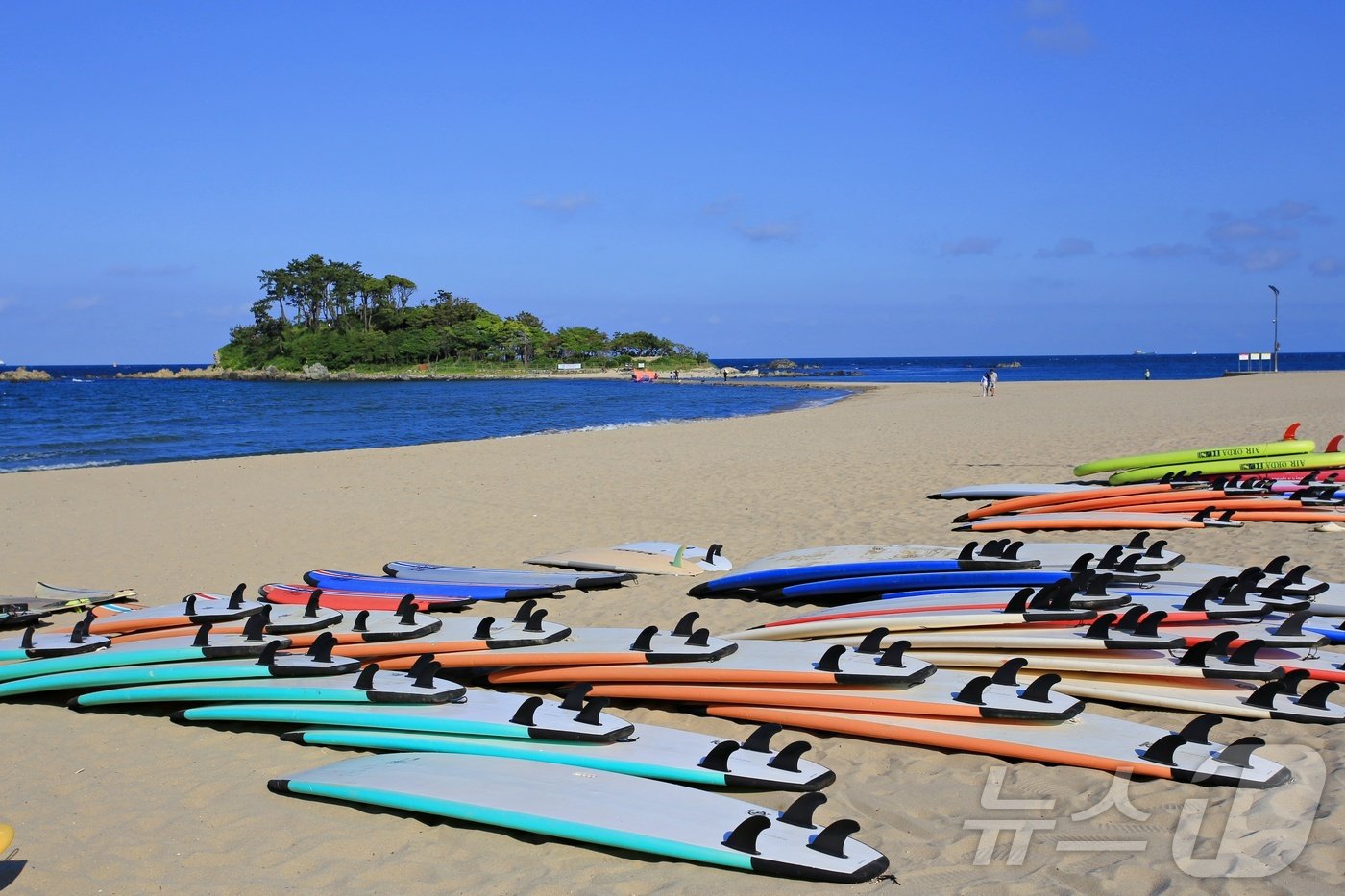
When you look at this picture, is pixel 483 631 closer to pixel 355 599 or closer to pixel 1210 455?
pixel 355 599

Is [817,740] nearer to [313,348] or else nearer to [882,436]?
[882,436]

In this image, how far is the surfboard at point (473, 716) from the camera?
11.8 feet

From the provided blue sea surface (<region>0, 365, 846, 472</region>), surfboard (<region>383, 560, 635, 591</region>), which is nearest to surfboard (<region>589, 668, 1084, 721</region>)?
surfboard (<region>383, 560, 635, 591</region>)

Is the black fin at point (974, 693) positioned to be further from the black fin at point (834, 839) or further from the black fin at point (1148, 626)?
the black fin at point (834, 839)

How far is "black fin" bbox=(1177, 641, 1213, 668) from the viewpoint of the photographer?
154 inches

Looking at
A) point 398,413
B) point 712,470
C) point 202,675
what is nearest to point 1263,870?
point 202,675

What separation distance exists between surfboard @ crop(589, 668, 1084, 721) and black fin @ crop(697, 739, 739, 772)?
657mm

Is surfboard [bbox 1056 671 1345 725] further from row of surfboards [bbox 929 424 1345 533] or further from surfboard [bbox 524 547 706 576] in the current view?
row of surfboards [bbox 929 424 1345 533]

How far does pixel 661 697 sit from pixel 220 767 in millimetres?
1818

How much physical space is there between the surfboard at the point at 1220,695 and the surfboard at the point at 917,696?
35 centimetres

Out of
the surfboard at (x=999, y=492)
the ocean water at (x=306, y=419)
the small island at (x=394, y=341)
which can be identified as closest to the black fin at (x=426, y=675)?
the surfboard at (x=999, y=492)

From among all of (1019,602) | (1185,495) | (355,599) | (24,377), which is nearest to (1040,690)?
(1019,602)

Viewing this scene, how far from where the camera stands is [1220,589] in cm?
468

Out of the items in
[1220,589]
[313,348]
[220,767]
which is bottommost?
[220,767]
